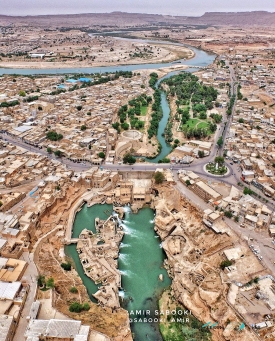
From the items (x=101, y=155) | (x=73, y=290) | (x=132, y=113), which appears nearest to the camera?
(x=73, y=290)

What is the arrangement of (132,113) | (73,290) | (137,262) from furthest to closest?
(132,113), (137,262), (73,290)

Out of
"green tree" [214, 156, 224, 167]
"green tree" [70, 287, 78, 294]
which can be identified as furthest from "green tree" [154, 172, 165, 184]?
"green tree" [70, 287, 78, 294]

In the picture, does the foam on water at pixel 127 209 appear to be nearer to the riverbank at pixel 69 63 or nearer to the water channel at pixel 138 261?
the water channel at pixel 138 261

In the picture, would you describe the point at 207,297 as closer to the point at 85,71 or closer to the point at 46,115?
the point at 46,115

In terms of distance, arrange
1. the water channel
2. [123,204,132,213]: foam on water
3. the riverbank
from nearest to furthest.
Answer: the water channel < [123,204,132,213]: foam on water < the riverbank

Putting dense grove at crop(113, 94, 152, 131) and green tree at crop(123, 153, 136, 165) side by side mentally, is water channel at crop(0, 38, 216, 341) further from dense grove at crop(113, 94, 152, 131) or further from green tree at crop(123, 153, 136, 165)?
dense grove at crop(113, 94, 152, 131)

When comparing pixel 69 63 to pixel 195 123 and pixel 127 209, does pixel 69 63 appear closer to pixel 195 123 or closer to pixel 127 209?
pixel 195 123

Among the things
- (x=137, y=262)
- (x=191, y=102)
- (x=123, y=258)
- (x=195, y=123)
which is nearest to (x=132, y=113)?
(x=195, y=123)

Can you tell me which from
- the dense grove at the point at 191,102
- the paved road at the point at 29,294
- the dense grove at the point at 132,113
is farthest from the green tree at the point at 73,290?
the dense grove at the point at 132,113

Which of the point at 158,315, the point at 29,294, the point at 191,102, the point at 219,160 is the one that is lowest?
the point at 158,315
